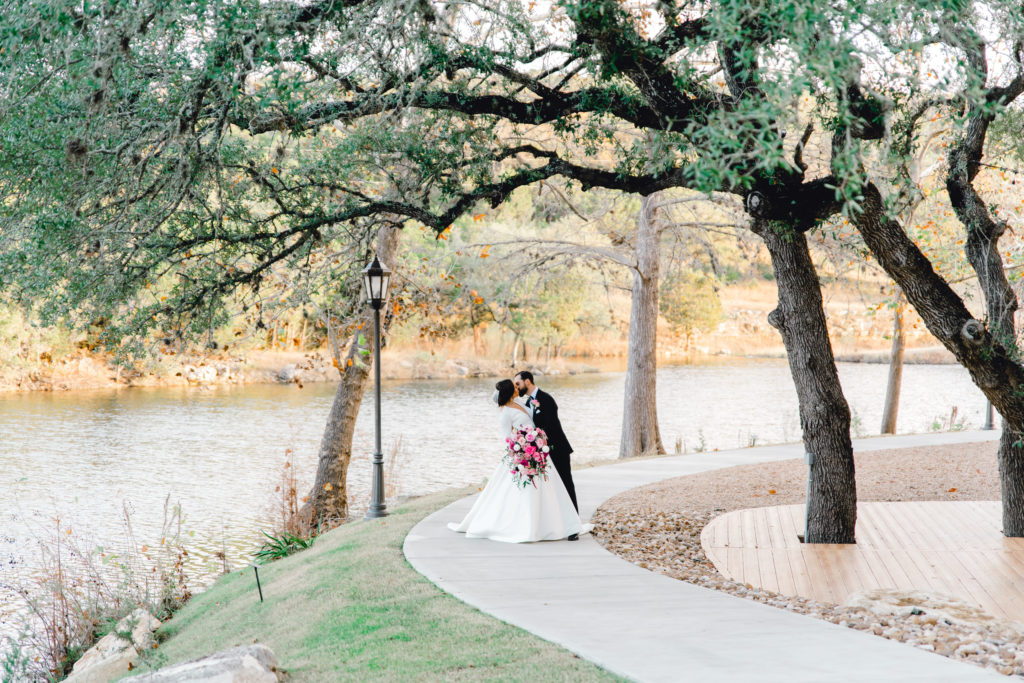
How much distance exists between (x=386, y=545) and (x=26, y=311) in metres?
4.33

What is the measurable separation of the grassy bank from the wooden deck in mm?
3126

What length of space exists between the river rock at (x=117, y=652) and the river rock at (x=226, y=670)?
8.78 feet

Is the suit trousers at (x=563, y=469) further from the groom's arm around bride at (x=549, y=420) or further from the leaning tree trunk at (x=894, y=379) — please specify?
the leaning tree trunk at (x=894, y=379)

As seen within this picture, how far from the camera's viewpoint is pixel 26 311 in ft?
28.6

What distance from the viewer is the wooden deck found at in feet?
25.3

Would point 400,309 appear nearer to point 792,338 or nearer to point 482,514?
point 482,514

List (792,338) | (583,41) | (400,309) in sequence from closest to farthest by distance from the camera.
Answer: (583,41)
(792,338)
(400,309)

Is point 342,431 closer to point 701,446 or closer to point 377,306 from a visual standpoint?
point 377,306

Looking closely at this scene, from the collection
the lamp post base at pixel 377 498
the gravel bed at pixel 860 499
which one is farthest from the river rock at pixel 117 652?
the gravel bed at pixel 860 499

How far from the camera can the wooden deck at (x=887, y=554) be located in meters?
7.72

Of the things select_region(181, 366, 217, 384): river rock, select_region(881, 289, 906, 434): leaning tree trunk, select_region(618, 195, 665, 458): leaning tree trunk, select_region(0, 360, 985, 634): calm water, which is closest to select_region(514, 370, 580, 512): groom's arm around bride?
select_region(0, 360, 985, 634): calm water

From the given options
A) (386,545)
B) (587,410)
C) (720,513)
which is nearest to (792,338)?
(720,513)

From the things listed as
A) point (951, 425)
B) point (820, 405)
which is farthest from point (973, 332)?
point (951, 425)

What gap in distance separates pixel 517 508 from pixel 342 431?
6.83 meters
